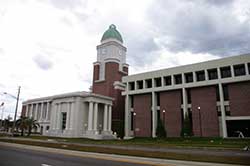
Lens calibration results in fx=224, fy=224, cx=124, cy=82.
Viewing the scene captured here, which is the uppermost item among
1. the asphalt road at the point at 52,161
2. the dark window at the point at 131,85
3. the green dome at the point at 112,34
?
the green dome at the point at 112,34

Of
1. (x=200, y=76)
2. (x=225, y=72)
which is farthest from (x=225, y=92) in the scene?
(x=200, y=76)

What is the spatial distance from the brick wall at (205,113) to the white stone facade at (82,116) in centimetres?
2483

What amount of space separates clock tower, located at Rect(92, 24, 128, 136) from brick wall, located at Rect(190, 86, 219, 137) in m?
26.9

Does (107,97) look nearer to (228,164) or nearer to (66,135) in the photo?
(66,135)

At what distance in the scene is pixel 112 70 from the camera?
74.1 metres

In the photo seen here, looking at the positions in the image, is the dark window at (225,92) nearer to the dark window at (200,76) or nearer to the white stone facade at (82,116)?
the dark window at (200,76)

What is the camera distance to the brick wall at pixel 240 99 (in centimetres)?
4594

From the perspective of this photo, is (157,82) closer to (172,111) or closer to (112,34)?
(172,111)

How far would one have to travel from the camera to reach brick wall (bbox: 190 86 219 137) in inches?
1914

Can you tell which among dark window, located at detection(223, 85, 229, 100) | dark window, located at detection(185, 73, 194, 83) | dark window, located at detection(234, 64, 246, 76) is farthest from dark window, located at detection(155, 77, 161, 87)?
dark window, located at detection(234, 64, 246, 76)

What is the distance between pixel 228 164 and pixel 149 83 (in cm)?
5148

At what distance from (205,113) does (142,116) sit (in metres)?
17.3

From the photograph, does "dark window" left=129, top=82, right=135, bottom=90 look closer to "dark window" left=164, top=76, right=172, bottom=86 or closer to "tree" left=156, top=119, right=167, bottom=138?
"dark window" left=164, top=76, right=172, bottom=86

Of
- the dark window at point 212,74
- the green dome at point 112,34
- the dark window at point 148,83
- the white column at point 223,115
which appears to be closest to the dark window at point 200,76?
the dark window at point 212,74
